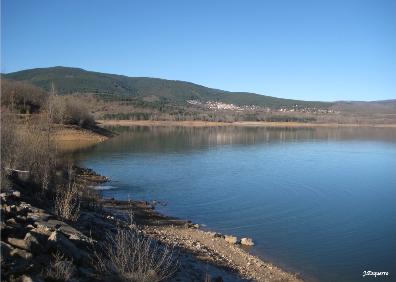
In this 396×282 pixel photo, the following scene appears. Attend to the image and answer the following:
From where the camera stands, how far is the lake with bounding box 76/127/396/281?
55.0ft

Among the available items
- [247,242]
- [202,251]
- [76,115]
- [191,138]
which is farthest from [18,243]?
[191,138]

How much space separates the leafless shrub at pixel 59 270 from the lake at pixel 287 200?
942cm

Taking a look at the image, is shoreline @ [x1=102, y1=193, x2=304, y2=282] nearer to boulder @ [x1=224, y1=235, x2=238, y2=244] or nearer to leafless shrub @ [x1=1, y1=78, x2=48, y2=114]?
boulder @ [x1=224, y1=235, x2=238, y2=244]

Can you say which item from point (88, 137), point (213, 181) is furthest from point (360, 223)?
point (88, 137)

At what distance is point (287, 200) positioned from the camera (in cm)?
2694

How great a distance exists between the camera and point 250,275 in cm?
1337

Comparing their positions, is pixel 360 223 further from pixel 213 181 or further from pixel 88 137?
pixel 88 137

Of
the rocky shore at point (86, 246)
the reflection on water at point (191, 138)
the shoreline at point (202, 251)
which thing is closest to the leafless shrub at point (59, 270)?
the rocky shore at point (86, 246)

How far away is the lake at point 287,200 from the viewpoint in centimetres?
1675

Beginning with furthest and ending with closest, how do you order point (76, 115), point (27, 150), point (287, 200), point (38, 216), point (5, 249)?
point (76, 115), point (287, 200), point (27, 150), point (38, 216), point (5, 249)

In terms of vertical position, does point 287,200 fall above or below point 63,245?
below

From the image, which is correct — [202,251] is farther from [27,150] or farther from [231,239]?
[27,150]

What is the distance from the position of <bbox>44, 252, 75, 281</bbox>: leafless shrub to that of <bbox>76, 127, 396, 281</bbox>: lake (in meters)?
9.42

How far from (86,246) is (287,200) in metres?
19.3
